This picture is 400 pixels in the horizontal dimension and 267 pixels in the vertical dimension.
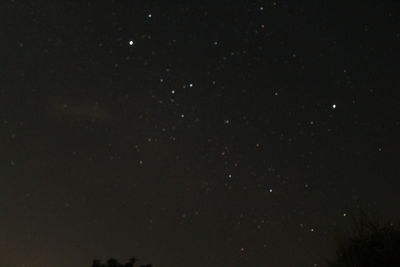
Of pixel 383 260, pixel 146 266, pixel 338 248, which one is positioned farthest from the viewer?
pixel 338 248

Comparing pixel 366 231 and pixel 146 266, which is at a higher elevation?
pixel 366 231

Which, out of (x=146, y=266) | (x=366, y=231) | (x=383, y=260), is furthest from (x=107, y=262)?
(x=366, y=231)

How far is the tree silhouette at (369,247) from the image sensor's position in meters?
15.1


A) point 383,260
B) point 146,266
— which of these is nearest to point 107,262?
point 146,266

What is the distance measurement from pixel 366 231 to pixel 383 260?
1813mm

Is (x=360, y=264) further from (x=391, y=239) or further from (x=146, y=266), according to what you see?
(x=146, y=266)

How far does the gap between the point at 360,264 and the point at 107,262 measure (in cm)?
747

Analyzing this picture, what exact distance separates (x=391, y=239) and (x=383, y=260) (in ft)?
3.19

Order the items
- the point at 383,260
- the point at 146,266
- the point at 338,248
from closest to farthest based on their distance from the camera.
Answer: the point at 146,266 < the point at 383,260 < the point at 338,248

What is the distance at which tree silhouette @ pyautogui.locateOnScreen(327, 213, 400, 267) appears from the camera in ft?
49.6

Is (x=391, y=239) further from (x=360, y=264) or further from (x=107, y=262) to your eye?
(x=107, y=262)

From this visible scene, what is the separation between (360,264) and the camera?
1555 centimetres

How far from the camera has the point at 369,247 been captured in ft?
52.6

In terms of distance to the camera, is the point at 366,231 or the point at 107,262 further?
the point at 366,231
